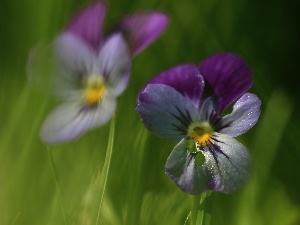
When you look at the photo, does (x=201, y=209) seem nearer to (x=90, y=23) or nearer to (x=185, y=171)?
(x=185, y=171)

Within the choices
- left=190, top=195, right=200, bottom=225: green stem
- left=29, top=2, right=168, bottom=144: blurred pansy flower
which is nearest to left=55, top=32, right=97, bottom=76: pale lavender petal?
left=29, top=2, right=168, bottom=144: blurred pansy flower

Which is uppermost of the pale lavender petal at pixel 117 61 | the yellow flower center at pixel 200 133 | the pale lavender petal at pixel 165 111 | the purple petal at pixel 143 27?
the purple petal at pixel 143 27

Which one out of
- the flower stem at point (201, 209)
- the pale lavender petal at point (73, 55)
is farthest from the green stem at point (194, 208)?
the pale lavender petal at point (73, 55)

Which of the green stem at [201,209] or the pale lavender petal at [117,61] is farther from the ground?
the pale lavender petal at [117,61]

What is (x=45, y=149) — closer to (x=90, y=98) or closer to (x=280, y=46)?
(x=90, y=98)

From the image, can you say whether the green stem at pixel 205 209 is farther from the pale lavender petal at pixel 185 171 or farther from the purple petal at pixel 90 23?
the purple petal at pixel 90 23

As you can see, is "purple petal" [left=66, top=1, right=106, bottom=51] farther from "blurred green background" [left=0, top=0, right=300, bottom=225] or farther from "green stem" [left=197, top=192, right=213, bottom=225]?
"green stem" [left=197, top=192, right=213, bottom=225]

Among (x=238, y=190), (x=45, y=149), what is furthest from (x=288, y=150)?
(x=45, y=149)
